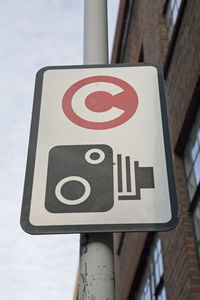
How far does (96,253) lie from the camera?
190 cm

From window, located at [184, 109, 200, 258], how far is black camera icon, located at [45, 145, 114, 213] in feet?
14.2

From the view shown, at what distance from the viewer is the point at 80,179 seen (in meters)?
2.08

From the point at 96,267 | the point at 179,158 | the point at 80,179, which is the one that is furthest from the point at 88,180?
the point at 179,158

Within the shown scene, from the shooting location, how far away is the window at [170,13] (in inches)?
332

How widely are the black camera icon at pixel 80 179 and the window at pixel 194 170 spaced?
432 cm

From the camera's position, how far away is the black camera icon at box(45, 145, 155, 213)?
2.01m

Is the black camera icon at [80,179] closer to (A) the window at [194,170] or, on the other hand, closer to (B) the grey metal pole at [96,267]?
(B) the grey metal pole at [96,267]

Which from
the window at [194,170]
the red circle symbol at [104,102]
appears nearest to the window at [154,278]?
the window at [194,170]

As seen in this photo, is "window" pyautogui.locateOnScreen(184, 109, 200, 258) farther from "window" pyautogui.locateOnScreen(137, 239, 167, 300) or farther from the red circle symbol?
the red circle symbol

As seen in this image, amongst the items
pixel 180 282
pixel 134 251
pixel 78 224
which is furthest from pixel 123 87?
pixel 134 251

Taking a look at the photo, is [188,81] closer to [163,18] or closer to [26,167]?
[163,18]

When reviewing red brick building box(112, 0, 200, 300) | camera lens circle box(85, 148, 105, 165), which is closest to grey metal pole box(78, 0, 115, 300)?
camera lens circle box(85, 148, 105, 165)

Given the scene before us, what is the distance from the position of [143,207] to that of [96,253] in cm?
28

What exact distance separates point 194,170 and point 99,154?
475 centimetres
